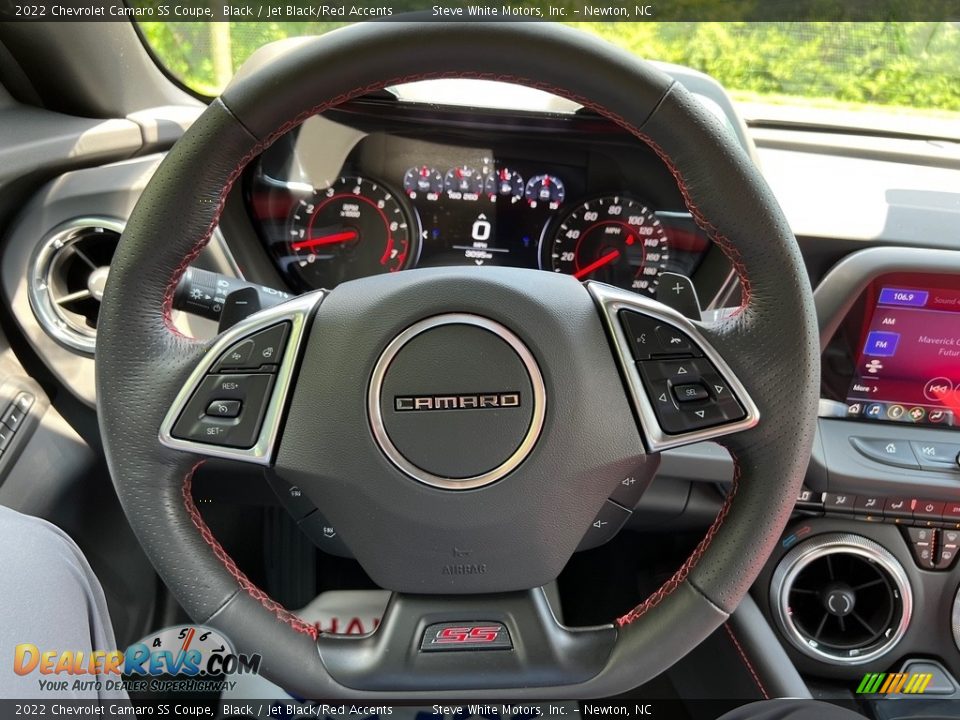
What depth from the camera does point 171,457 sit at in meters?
0.88

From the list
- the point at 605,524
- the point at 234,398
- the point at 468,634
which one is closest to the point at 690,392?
the point at 605,524

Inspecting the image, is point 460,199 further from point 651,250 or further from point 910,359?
point 910,359

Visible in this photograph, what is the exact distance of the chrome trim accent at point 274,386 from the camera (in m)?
0.87

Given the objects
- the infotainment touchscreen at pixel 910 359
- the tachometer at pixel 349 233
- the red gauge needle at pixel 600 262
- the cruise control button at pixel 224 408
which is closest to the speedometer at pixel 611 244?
the red gauge needle at pixel 600 262

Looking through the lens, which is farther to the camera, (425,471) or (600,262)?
(600,262)

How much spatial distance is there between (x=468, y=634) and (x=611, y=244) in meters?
0.93

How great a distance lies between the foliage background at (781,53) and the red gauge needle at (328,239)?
0.37 meters

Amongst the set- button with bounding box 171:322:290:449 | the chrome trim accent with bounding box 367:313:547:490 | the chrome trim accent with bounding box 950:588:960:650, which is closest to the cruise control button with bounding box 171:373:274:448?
the set- button with bounding box 171:322:290:449

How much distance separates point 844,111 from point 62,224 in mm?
1575

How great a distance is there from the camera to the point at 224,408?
2.89 feet

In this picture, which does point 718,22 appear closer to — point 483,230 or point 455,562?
point 483,230

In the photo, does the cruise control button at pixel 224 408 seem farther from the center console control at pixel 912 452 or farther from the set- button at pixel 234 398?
the center console control at pixel 912 452

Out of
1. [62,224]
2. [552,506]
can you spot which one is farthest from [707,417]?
[62,224]

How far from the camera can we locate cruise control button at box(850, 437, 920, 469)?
1452 mm
